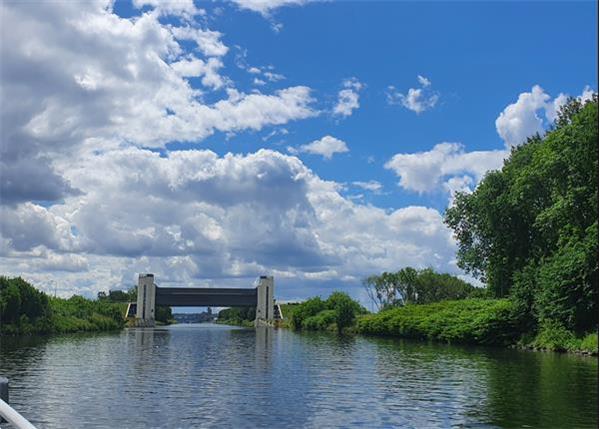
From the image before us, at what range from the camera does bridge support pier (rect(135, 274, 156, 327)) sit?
6284 inches

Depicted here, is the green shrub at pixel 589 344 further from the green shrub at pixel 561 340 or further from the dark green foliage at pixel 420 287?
the dark green foliage at pixel 420 287

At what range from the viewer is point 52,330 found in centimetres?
8550

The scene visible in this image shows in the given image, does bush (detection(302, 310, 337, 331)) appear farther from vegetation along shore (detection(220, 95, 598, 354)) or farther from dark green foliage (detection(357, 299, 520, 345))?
dark green foliage (detection(357, 299, 520, 345))

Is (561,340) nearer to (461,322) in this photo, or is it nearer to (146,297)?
(461,322)

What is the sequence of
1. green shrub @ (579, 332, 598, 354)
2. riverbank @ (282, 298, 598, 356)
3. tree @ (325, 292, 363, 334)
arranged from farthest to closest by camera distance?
tree @ (325, 292, 363, 334)
riverbank @ (282, 298, 598, 356)
green shrub @ (579, 332, 598, 354)

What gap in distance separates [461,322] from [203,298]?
9401cm

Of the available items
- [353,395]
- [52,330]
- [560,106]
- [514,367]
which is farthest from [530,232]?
[52,330]

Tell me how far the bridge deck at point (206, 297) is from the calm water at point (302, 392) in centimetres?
10865

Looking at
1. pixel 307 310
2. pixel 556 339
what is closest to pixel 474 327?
pixel 556 339

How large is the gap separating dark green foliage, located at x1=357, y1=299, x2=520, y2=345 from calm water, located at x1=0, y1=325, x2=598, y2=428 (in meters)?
16.5

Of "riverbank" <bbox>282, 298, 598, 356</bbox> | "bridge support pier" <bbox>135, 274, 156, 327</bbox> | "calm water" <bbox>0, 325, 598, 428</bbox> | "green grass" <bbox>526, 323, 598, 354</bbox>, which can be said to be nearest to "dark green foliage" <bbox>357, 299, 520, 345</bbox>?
"riverbank" <bbox>282, 298, 598, 356</bbox>

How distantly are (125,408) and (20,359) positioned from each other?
21256 mm

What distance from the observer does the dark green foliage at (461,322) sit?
192ft

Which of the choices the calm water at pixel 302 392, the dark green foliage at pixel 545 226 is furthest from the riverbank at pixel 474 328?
the calm water at pixel 302 392
